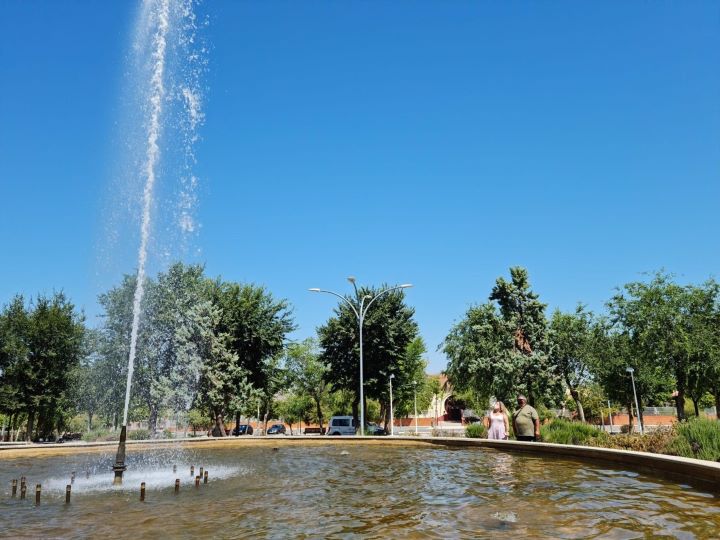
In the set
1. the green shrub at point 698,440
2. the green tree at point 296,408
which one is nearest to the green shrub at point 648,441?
the green shrub at point 698,440

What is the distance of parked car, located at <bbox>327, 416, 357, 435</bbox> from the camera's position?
3450 centimetres

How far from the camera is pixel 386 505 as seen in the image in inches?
293

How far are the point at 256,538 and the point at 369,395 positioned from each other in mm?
33823

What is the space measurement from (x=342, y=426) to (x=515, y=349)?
12530 mm

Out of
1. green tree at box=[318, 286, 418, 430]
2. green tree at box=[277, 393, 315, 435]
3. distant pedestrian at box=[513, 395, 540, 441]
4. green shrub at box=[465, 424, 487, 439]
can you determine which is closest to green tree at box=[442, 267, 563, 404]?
green tree at box=[318, 286, 418, 430]

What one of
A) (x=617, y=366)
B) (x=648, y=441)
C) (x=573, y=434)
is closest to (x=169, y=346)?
(x=573, y=434)

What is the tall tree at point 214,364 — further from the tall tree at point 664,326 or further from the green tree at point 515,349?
the tall tree at point 664,326

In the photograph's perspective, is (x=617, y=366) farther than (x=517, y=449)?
Yes

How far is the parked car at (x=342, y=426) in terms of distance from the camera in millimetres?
34500

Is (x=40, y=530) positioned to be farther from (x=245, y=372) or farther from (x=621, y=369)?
(x=621, y=369)

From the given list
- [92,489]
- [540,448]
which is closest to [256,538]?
[92,489]

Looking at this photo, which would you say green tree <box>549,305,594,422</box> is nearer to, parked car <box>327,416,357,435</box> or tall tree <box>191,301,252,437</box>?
parked car <box>327,416,357,435</box>

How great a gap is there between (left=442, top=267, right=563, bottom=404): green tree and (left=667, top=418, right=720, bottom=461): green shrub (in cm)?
2280

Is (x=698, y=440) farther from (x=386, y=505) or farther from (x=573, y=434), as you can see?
(x=386, y=505)
